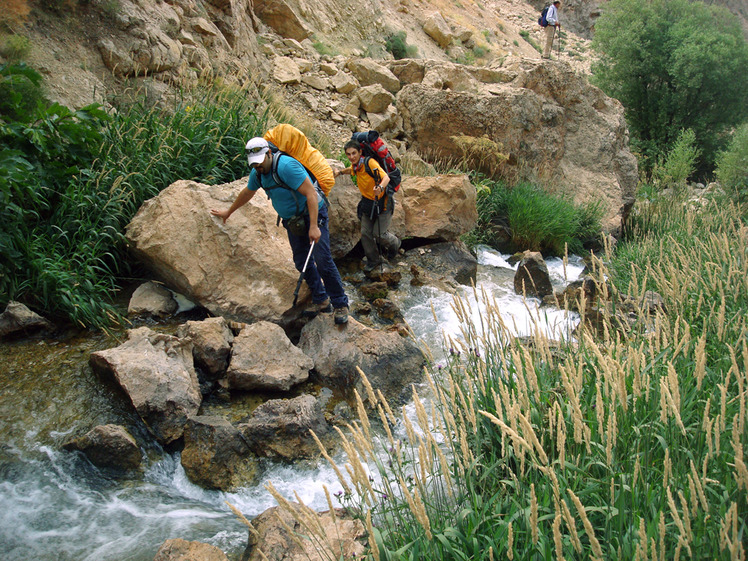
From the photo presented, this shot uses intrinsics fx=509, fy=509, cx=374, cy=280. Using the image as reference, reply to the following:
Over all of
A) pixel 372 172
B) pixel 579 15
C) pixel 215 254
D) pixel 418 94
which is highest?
pixel 579 15

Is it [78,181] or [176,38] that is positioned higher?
[176,38]

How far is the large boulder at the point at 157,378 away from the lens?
3.83m

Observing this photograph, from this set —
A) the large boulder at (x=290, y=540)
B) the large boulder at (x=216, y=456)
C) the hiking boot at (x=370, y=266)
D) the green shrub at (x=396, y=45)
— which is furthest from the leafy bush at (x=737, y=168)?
the large boulder at (x=290, y=540)

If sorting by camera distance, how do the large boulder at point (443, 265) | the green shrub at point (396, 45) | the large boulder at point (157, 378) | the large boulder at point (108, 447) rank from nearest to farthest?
1. the large boulder at point (108, 447)
2. the large boulder at point (157, 378)
3. the large boulder at point (443, 265)
4. the green shrub at point (396, 45)

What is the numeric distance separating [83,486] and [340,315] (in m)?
2.50

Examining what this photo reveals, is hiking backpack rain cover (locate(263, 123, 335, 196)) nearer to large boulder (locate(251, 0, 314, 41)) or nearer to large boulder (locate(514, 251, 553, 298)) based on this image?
large boulder (locate(514, 251, 553, 298))

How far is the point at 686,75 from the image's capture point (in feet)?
51.0

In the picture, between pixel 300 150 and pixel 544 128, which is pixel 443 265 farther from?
pixel 544 128

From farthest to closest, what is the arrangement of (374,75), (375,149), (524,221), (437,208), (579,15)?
(579,15), (374,75), (524,221), (437,208), (375,149)

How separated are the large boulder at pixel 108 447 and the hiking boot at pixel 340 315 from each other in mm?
2094

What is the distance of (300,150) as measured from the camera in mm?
4602

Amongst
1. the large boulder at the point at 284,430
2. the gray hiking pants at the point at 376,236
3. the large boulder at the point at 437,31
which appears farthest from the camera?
the large boulder at the point at 437,31

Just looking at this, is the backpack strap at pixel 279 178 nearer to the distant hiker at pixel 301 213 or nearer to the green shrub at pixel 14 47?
the distant hiker at pixel 301 213

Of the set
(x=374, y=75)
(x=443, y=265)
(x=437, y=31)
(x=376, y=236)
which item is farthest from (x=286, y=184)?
(x=437, y=31)
